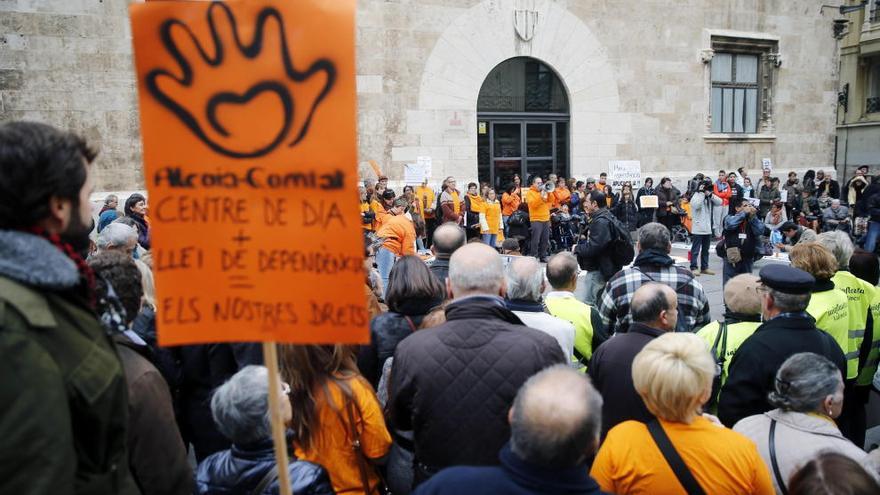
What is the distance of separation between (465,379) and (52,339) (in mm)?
1469

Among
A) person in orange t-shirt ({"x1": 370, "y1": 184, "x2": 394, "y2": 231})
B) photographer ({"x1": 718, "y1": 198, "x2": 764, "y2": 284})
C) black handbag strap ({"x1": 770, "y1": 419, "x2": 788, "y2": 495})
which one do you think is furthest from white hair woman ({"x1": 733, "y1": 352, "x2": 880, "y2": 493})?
person in orange t-shirt ({"x1": 370, "y1": 184, "x2": 394, "y2": 231})

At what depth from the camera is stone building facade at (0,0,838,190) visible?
12.3 metres

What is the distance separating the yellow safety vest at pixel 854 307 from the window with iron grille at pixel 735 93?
16327mm

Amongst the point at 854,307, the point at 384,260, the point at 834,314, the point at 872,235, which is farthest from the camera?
the point at 872,235

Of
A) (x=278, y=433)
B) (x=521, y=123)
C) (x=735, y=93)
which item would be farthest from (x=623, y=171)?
(x=278, y=433)

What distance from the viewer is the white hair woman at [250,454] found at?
2.27 m

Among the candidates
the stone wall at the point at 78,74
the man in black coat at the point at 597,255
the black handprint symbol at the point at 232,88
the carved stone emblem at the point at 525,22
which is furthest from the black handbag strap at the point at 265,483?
the carved stone emblem at the point at 525,22

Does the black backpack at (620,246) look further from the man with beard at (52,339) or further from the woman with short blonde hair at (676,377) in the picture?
the man with beard at (52,339)

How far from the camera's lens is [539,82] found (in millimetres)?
17188

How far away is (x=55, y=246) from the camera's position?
1557 millimetres

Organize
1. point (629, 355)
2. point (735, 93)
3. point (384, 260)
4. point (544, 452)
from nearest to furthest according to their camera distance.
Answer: point (544, 452) → point (629, 355) → point (384, 260) → point (735, 93)

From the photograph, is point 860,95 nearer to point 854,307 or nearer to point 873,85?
point 873,85

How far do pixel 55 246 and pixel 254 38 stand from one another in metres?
0.80

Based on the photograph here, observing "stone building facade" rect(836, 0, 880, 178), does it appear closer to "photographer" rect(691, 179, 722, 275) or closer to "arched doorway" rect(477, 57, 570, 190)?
"arched doorway" rect(477, 57, 570, 190)
